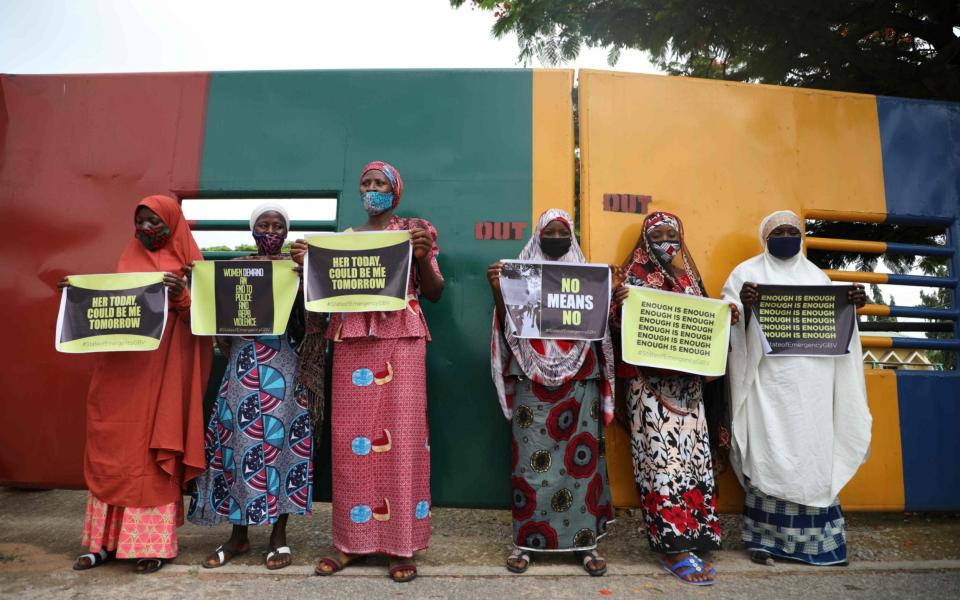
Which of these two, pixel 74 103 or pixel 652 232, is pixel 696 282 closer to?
pixel 652 232

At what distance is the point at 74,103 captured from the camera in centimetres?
421

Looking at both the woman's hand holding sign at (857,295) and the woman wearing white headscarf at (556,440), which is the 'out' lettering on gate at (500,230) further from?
the woman's hand holding sign at (857,295)

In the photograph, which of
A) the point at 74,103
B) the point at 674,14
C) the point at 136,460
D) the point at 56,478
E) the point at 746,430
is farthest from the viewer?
the point at 674,14

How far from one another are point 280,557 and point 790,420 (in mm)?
2900

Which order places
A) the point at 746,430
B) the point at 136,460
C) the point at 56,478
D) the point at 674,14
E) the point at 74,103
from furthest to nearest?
the point at 674,14 → the point at 74,103 → the point at 56,478 → the point at 746,430 → the point at 136,460

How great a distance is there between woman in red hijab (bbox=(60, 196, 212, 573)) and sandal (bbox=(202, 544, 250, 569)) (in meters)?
0.18

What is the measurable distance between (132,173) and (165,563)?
8.80 feet

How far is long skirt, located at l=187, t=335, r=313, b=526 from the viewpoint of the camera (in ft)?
9.89

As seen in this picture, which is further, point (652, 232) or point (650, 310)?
point (652, 232)

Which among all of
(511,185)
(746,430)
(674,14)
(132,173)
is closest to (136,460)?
(132,173)

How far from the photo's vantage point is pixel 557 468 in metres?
3.00

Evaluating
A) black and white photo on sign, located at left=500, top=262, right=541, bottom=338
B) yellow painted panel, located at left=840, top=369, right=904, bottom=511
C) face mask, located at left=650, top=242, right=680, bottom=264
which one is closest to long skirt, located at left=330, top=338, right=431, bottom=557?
black and white photo on sign, located at left=500, top=262, right=541, bottom=338

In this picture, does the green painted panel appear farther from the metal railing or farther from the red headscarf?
the metal railing

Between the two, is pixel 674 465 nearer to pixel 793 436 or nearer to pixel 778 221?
pixel 793 436
